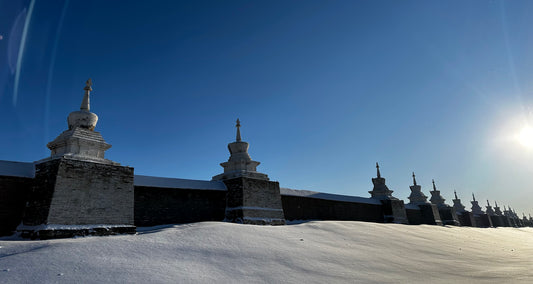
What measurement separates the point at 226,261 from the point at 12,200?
276 inches

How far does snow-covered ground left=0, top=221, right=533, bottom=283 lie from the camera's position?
16.5ft

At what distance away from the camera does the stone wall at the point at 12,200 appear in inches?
340

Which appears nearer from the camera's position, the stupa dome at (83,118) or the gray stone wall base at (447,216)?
the stupa dome at (83,118)

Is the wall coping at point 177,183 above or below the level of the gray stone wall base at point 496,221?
above

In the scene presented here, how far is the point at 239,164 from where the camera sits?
15.0 meters

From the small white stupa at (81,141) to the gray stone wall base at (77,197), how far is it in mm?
444

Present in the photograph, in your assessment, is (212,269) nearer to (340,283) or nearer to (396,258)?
(340,283)

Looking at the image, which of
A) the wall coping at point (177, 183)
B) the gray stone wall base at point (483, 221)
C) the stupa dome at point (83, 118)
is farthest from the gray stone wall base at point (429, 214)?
the stupa dome at point (83, 118)

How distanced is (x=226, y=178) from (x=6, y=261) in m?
9.69

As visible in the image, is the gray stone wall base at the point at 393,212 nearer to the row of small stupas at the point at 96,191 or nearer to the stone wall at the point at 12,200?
the row of small stupas at the point at 96,191

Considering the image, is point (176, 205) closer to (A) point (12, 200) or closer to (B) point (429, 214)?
(A) point (12, 200)

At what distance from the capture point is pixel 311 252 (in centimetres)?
775

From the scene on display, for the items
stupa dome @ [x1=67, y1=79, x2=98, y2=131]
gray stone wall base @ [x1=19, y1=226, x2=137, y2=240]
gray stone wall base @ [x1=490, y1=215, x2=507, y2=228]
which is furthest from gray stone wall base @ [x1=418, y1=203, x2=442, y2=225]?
stupa dome @ [x1=67, y1=79, x2=98, y2=131]

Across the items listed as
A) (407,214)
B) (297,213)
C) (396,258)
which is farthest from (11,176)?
(407,214)
